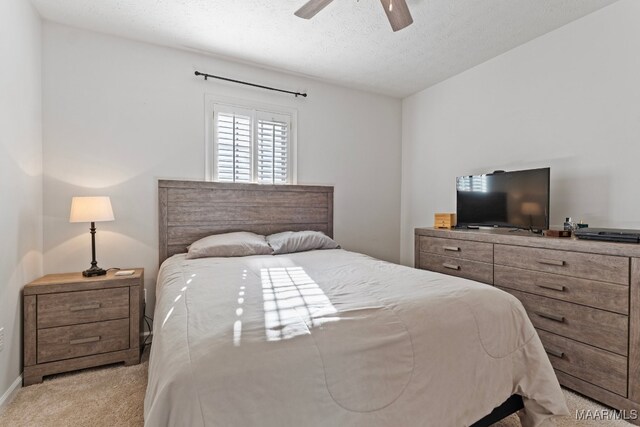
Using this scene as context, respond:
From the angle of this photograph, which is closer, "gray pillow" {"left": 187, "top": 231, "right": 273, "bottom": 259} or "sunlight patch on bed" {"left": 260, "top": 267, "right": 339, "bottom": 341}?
"sunlight patch on bed" {"left": 260, "top": 267, "right": 339, "bottom": 341}

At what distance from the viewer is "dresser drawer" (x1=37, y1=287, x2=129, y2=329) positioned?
7.11ft

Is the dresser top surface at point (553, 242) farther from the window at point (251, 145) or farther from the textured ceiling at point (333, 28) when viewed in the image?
the window at point (251, 145)

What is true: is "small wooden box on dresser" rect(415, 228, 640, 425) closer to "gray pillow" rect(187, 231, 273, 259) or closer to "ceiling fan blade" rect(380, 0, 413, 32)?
"ceiling fan blade" rect(380, 0, 413, 32)

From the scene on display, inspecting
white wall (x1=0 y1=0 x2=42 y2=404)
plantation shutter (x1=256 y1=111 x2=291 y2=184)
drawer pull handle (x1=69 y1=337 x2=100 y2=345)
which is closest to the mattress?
drawer pull handle (x1=69 y1=337 x2=100 y2=345)

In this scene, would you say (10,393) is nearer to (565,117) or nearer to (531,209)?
(531,209)

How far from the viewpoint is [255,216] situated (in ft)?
10.9

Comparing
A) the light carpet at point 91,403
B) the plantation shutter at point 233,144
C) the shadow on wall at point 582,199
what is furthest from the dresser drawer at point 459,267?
the plantation shutter at point 233,144

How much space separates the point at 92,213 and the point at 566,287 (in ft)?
11.5

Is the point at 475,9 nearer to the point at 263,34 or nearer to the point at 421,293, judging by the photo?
the point at 263,34

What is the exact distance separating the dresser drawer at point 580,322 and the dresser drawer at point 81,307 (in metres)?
3.11

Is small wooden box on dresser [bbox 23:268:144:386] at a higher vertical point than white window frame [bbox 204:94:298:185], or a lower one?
lower

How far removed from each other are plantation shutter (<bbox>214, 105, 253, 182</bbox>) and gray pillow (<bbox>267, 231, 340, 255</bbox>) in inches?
30.9

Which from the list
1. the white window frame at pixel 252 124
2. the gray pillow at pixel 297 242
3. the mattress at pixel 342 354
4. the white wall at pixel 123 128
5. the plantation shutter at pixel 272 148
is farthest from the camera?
the plantation shutter at pixel 272 148

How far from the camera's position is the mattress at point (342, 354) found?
93 cm
